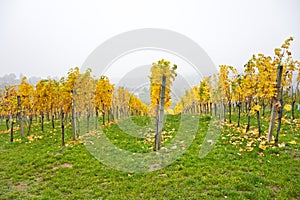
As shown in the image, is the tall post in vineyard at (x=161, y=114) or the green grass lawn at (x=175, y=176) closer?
the green grass lawn at (x=175, y=176)

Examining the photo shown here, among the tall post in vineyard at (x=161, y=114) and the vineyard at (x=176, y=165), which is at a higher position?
the tall post in vineyard at (x=161, y=114)

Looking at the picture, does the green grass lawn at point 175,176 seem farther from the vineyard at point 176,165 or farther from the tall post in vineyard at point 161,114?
the tall post in vineyard at point 161,114

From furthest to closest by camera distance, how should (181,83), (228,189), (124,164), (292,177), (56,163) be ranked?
1. (181,83)
2. (56,163)
3. (124,164)
4. (292,177)
5. (228,189)

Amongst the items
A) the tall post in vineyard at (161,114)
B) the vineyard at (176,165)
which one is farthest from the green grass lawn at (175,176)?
the tall post in vineyard at (161,114)

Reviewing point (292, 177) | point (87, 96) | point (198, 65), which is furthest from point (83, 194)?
point (87, 96)

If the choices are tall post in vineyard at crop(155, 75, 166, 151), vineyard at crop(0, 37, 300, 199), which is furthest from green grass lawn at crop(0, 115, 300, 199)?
tall post in vineyard at crop(155, 75, 166, 151)

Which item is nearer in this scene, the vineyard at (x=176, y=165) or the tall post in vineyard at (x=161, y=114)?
the vineyard at (x=176, y=165)

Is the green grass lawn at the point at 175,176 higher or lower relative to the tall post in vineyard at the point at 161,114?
lower

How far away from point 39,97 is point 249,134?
693 inches

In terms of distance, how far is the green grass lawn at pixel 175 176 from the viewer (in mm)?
5871

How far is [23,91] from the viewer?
17406mm

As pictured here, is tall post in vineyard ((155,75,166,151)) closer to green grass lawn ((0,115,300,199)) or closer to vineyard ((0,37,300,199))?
vineyard ((0,37,300,199))

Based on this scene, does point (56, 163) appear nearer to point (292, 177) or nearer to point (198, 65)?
point (198, 65)

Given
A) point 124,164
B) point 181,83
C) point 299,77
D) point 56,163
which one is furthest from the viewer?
point 299,77
